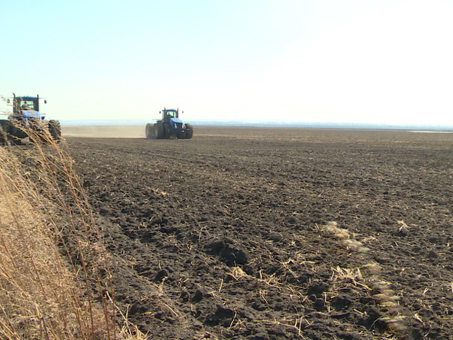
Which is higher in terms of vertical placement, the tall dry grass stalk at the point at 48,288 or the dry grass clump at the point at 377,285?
the tall dry grass stalk at the point at 48,288

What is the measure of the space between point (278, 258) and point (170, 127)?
2779 centimetres

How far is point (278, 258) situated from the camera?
5.42 meters

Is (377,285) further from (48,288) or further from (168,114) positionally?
(168,114)

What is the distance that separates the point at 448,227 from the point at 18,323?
6.30 metres

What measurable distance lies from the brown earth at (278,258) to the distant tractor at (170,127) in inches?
860

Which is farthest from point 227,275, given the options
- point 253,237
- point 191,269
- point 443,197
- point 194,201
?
point 443,197

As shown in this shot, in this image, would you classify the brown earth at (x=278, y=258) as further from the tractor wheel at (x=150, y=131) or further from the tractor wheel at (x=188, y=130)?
the tractor wheel at (x=150, y=131)

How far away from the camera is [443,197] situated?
31.3 feet

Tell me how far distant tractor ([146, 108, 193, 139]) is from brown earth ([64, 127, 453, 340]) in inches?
860

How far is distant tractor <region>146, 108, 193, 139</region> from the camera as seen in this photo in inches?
1273

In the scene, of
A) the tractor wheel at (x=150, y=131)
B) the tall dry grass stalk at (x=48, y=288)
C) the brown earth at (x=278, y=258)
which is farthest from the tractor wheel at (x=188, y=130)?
the tall dry grass stalk at (x=48, y=288)

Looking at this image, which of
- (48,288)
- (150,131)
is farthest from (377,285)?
(150,131)

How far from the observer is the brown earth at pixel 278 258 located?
3877 mm

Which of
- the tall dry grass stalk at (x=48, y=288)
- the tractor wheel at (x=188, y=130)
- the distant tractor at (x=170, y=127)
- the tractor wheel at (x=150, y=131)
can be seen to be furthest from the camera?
the tractor wheel at (x=150, y=131)
